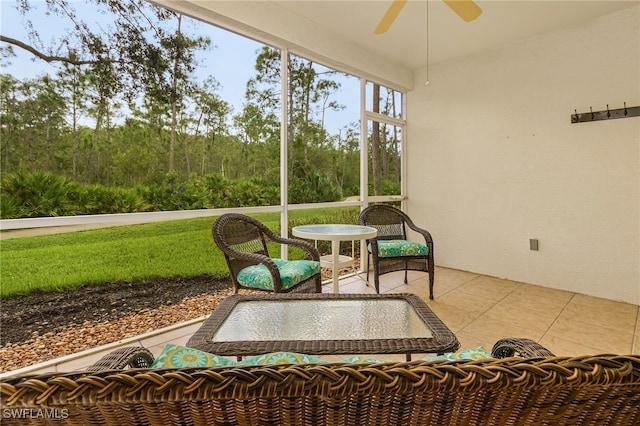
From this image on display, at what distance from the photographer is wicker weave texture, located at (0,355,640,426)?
474 mm

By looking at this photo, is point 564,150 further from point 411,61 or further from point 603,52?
point 411,61

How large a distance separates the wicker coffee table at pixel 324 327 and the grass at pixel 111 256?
138cm

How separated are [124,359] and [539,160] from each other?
4384mm

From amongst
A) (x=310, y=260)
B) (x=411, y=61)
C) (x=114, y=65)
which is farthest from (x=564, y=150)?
(x=114, y=65)

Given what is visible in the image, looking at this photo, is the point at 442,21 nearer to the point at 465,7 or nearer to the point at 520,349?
the point at 465,7

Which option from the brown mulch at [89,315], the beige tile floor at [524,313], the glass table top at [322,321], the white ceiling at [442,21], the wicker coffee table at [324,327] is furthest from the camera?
the white ceiling at [442,21]

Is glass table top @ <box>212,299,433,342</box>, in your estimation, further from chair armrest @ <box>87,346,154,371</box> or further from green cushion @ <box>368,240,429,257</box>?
green cushion @ <box>368,240,429,257</box>

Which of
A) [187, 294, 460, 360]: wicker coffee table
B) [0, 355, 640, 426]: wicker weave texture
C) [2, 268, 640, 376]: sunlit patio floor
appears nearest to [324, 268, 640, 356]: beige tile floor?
[2, 268, 640, 376]: sunlit patio floor

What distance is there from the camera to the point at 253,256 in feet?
7.61

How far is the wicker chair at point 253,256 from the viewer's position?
7.50 feet

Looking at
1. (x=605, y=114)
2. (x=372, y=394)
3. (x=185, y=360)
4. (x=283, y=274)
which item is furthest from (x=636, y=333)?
(x=185, y=360)

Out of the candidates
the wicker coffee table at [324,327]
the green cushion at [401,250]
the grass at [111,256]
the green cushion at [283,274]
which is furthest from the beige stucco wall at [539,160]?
the wicker coffee table at [324,327]

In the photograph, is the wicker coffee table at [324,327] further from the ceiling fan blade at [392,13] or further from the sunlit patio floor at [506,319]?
the ceiling fan blade at [392,13]

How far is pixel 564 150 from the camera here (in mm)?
3646
